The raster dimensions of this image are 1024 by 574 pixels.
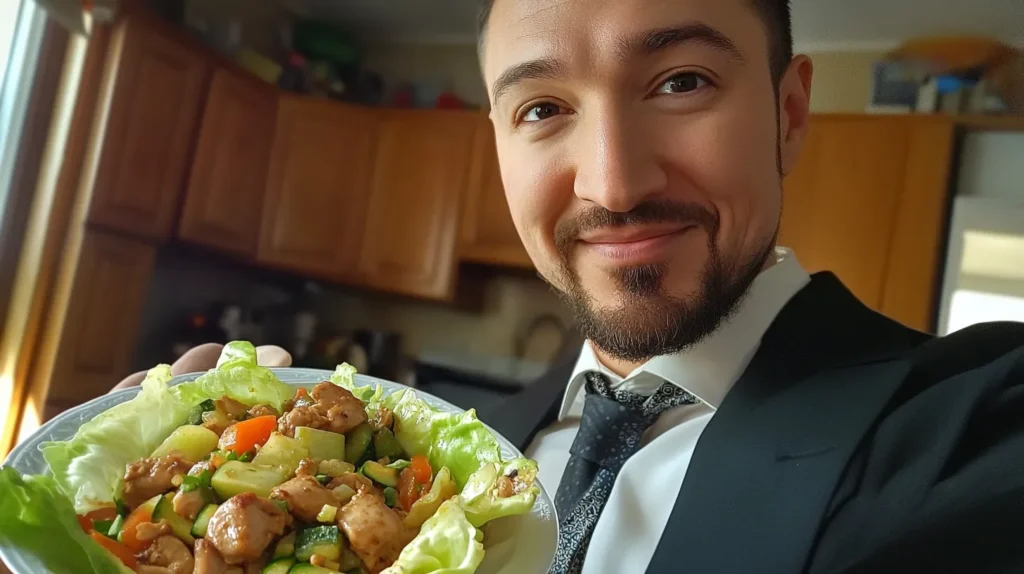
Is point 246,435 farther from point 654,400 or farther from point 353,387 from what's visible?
point 654,400

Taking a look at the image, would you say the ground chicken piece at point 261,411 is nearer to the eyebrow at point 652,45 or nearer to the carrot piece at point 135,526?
the carrot piece at point 135,526

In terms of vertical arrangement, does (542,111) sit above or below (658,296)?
above

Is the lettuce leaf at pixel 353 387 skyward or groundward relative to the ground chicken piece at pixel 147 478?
skyward

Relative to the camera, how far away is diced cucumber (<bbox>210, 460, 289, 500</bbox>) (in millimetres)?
548

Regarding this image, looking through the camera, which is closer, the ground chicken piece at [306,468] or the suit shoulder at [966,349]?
the ground chicken piece at [306,468]

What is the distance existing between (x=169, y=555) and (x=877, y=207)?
93.7 inches

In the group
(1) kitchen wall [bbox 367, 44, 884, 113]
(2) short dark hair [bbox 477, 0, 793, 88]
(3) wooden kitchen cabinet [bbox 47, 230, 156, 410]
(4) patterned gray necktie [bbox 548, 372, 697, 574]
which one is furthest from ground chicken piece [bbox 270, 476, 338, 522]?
(1) kitchen wall [bbox 367, 44, 884, 113]

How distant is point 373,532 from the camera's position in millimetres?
515

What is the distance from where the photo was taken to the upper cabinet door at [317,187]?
293 centimetres

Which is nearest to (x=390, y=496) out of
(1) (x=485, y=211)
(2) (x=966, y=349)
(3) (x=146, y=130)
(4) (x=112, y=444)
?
(4) (x=112, y=444)

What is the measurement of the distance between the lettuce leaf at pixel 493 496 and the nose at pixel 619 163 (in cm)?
33

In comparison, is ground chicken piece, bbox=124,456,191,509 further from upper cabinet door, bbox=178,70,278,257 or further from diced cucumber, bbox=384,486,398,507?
upper cabinet door, bbox=178,70,278,257

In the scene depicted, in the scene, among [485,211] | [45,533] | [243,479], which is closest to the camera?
[45,533]

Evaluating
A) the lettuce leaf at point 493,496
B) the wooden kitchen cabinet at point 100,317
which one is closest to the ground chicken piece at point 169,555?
the lettuce leaf at point 493,496
